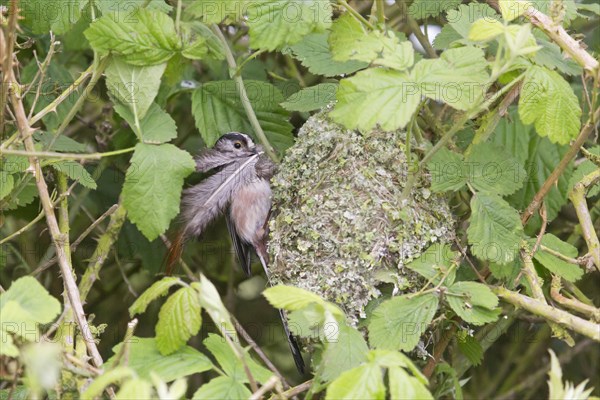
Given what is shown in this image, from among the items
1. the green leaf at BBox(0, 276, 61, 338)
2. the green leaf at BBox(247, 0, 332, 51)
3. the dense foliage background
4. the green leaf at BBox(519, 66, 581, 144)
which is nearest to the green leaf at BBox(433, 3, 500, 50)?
the dense foliage background

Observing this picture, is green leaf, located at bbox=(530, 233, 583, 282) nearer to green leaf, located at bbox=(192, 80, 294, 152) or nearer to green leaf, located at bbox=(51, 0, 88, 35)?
green leaf, located at bbox=(192, 80, 294, 152)

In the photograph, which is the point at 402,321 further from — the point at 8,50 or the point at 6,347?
the point at 8,50

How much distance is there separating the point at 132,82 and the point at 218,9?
0.43 m

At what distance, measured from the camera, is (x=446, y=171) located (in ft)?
9.88

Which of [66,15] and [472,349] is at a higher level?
[66,15]

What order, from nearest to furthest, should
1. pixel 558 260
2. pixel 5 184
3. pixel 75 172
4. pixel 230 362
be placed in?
pixel 230 362, pixel 5 184, pixel 558 260, pixel 75 172

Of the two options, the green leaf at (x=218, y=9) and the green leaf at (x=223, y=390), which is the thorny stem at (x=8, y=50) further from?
the green leaf at (x=223, y=390)

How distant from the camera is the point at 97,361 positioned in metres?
2.57

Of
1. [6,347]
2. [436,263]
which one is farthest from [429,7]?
[6,347]

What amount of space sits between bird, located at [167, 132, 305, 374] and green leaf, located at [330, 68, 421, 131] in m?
1.24

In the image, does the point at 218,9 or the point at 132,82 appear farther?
the point at 132,82

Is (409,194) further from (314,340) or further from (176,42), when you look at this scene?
(176,42)

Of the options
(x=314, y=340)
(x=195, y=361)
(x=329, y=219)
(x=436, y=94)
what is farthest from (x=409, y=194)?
(x=195, y=361)

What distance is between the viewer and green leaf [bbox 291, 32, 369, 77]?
3.20m
